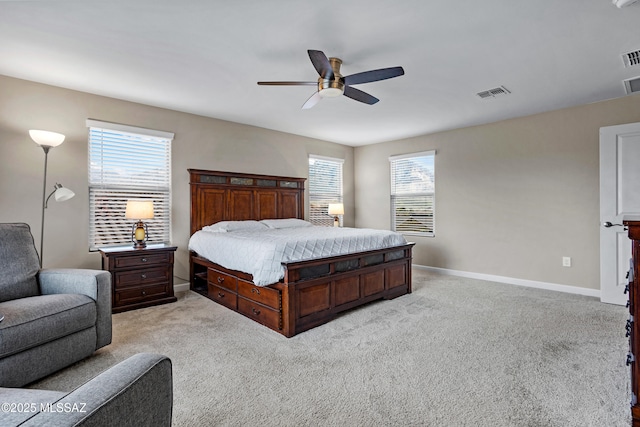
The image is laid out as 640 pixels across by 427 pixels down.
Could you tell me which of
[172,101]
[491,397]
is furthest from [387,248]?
[172,101]

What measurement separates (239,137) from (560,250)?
195 inches

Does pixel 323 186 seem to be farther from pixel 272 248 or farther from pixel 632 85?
pixel 632 85

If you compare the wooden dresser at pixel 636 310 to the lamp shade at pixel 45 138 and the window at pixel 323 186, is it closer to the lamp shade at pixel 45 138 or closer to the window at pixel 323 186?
the lamp shade at pixel 45 138

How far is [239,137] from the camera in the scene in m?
4.98

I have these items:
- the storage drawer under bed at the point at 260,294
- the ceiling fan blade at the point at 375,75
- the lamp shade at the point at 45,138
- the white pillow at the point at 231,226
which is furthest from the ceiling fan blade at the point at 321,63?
the lamp shade at the point at 45,138

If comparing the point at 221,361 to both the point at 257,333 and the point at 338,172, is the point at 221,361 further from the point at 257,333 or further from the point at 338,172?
the point at 338,172

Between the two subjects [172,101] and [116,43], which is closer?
[116,43]

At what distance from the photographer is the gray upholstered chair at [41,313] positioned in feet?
6.21

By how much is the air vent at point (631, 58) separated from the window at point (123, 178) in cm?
500

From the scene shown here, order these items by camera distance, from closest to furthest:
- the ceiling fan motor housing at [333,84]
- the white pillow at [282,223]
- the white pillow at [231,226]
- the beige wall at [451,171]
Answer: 1. the ceiling fan motor housing at [333,84]
2. the beige wall at [451,171]
3. the white pillow at [231,226]
4. the white pillow at [282,223]

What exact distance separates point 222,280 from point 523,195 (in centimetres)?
435

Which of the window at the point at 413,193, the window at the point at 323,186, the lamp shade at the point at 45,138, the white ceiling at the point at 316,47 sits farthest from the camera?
the window at the point at 323,186

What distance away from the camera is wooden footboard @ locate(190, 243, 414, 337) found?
2.87m

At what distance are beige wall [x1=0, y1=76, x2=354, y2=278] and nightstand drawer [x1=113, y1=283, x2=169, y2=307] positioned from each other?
59 cm
